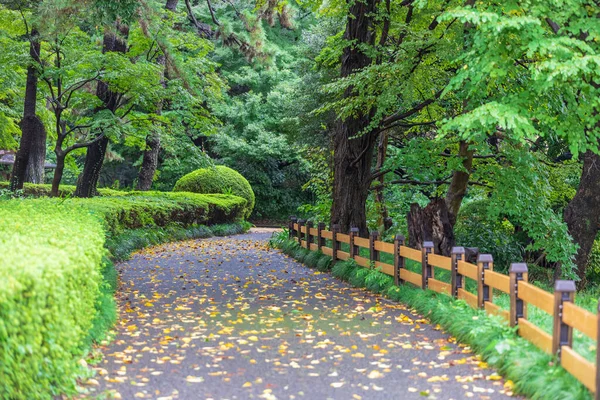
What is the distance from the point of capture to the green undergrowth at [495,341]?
201 inches

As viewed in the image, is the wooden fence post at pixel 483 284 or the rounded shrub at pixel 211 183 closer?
the wooden fence post at pixel 483 284

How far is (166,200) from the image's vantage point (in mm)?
21844

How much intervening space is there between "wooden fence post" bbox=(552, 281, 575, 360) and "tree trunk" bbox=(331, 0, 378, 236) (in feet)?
28.7

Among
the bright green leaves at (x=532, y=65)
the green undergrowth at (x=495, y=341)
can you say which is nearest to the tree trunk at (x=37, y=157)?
the green undergrowth at (x=495, y=341)

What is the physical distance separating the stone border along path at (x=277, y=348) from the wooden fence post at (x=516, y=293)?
0.59 meters

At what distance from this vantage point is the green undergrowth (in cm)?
511

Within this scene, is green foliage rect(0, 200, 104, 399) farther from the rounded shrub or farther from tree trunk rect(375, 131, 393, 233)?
the rounded shrub

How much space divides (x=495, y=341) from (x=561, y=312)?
1.07 m

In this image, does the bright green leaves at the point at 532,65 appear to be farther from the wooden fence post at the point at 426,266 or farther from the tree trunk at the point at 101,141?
the tree trunk at the point at 101,141

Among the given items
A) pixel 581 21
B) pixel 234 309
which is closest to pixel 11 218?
pixel 234 309

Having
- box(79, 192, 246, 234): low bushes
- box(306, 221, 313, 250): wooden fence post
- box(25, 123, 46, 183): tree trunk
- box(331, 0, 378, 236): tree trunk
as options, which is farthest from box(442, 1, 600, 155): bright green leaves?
box(25, 123, 46, 183): tree trunk

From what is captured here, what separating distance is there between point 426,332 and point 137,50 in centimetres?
1353

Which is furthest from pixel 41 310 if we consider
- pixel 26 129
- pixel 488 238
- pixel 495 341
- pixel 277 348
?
pixel 26 129

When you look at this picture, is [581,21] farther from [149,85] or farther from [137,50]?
[137,50]
